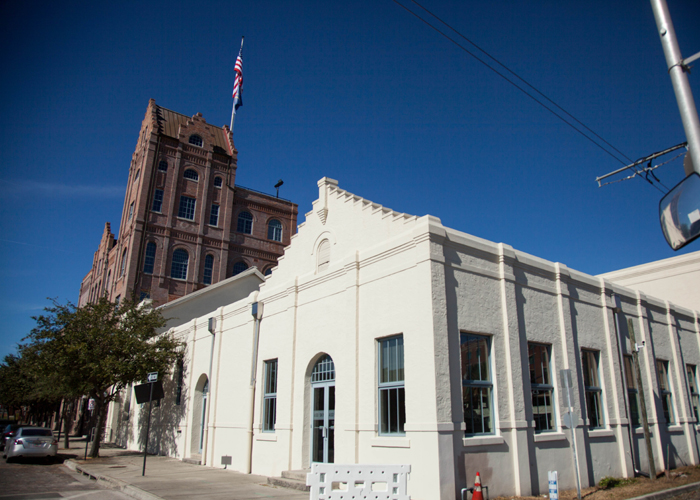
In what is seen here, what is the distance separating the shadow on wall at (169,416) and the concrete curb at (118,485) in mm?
4058

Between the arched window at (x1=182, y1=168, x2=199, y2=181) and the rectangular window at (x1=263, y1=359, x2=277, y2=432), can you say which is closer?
the rectangular window at (x1=263, y1=359, x2=277, y2=432)

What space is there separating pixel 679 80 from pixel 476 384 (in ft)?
26.9

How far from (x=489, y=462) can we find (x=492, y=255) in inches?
188

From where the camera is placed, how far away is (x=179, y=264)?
40031mm

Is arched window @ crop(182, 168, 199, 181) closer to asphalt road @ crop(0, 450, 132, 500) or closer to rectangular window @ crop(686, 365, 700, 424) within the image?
asphalt road @ crop(0, 450, 132, 500)

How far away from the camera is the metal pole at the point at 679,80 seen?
3750 millimetres

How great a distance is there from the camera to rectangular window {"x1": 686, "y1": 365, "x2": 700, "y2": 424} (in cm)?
1894

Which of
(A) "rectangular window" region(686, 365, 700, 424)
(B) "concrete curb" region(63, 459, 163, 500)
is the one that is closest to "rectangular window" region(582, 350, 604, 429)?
(A) "rectangular window" region(686, 365, 700, 424)

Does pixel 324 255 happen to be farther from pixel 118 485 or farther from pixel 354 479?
pixel 354 479

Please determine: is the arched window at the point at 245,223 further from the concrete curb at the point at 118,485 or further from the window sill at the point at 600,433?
the window sill at the point at 600,433

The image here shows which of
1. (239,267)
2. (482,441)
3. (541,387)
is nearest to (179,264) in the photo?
(239,267)

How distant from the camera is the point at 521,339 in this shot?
12.3 metres

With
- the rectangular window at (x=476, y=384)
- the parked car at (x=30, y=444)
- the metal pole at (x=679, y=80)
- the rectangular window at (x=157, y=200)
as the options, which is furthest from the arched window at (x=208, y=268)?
the metal pole at (x=679, y=80)

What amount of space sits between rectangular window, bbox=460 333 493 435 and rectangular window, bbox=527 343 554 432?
164cm
